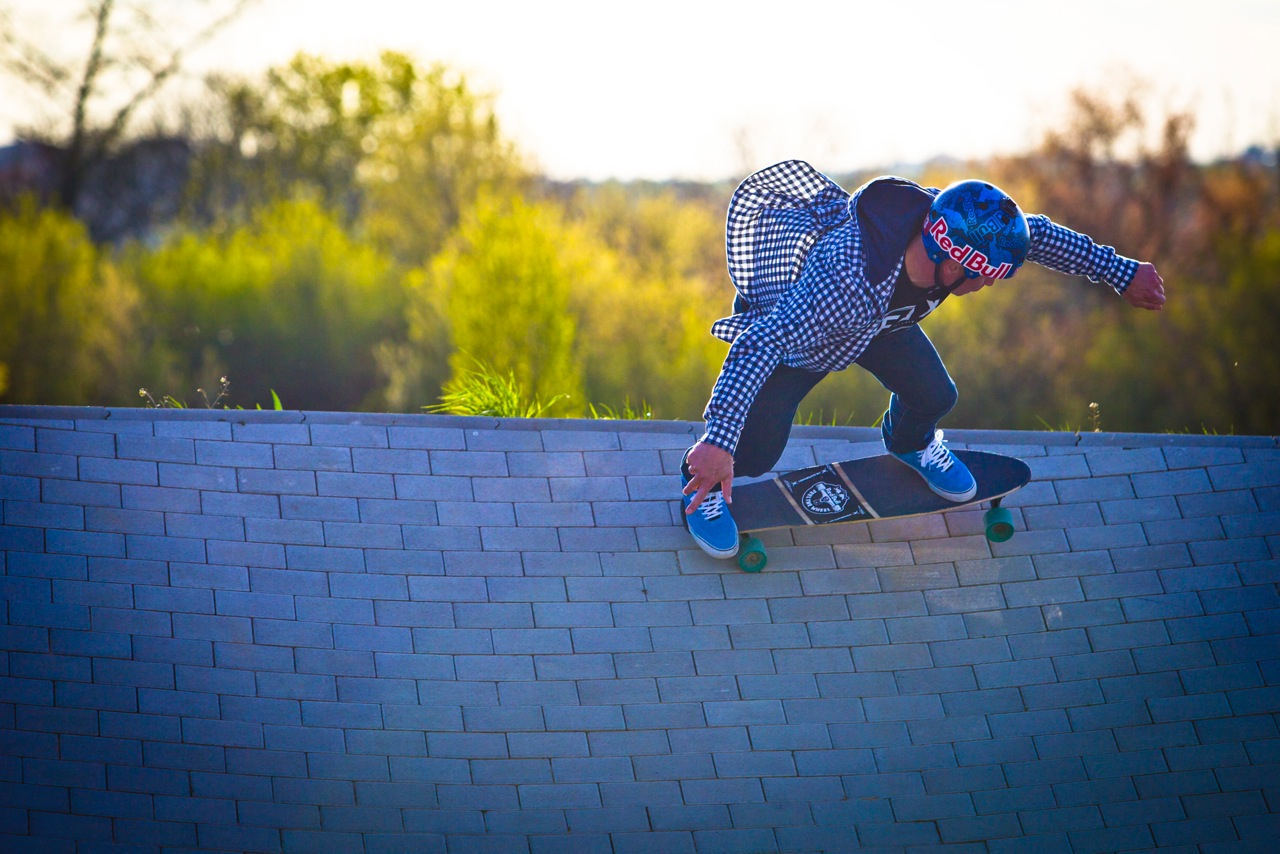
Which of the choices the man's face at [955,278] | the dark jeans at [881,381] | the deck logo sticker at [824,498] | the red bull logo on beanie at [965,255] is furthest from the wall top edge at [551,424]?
the red bull logo on beanie at [965,255]

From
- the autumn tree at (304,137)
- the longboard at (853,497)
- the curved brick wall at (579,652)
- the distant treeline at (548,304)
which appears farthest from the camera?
the autumn tree at (304,137)

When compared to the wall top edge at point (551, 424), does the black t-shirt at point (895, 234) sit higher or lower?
higher

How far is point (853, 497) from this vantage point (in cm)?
471

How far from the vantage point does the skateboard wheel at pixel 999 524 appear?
469 centimetres

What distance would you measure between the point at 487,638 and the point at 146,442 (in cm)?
212

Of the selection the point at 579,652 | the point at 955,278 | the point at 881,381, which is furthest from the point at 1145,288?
the point at 579,652

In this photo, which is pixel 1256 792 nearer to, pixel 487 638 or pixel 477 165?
pixel 487 638

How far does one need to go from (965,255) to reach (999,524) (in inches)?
60.9

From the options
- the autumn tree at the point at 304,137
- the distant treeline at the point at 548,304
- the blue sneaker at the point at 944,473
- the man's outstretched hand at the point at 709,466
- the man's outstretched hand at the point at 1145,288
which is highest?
the autumn tree at the point at 304,137

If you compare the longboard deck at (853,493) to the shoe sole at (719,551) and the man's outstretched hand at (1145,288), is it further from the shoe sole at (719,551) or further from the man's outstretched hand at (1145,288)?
the man's outstretched hand at (1145,288)

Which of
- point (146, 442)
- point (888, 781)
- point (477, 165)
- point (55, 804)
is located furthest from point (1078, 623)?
point (477, 165)

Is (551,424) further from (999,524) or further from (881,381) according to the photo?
(999,524)

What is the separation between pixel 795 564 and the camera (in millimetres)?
4703

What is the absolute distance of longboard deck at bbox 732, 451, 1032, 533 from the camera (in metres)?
4.65
